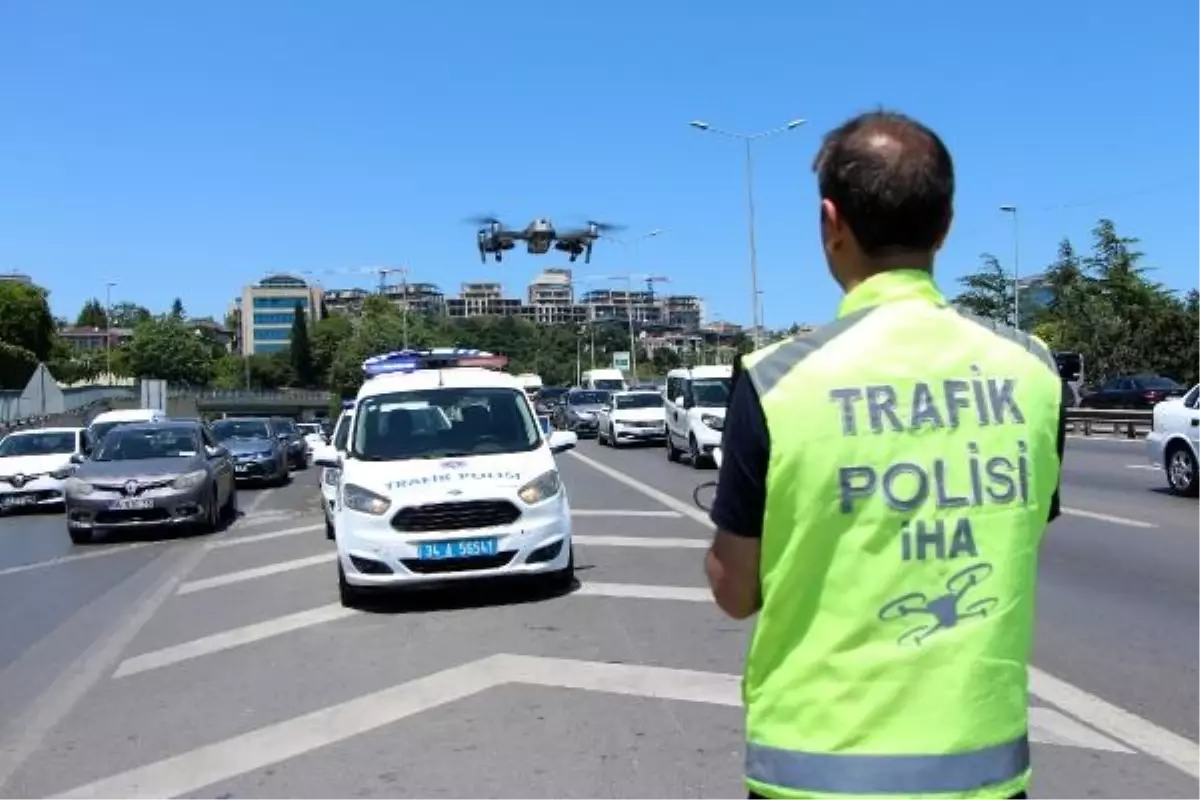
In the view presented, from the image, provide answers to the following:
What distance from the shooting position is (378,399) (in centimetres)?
1159

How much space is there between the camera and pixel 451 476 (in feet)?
33.8

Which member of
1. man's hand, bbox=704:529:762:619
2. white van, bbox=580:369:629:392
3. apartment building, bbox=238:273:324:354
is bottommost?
man's hand, bbox=704:529:762:619

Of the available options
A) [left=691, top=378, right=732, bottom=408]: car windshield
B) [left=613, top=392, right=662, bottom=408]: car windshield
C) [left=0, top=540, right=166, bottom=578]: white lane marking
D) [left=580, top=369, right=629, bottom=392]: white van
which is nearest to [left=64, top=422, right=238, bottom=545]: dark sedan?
[left=0, top=540, right=166, bottom=578]: white lane marking

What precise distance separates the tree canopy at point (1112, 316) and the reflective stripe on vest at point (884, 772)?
4546 cm

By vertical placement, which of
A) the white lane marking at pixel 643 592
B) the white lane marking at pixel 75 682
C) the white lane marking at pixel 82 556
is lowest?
the white lane marking at pixel 82 556

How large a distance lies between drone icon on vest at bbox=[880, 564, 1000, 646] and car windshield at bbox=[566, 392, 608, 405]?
4774cm

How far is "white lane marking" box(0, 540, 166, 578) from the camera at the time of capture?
14177mm

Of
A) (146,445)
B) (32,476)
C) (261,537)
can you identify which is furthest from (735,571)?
(32,476)

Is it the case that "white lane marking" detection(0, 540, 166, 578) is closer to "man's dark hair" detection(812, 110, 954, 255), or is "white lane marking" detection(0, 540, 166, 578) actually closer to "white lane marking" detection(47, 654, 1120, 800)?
"white lane marking" detection(47, 654, 1120, 800)

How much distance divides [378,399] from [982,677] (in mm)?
9778

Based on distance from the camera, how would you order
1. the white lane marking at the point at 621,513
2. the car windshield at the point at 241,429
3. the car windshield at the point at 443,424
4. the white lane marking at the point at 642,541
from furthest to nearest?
the car windshield at the point at 241,429 → the white lane marking at the point at 621,513 → the white lane marking at the point at 642,541 → the car windshield at the point at 443,424

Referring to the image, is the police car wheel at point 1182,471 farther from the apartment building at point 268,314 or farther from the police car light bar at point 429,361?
the apartment building at point 268,314

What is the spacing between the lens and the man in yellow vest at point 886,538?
7.06 ft

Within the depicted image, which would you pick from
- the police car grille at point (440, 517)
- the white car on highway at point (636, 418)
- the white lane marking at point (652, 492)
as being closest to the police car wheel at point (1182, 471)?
the white lane marking at point (652, 492)
